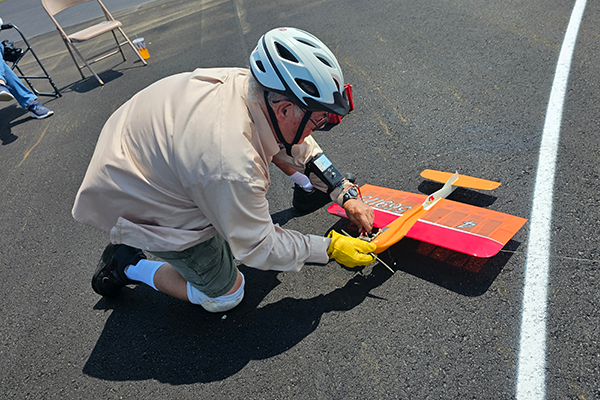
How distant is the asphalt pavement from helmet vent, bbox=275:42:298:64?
145cm

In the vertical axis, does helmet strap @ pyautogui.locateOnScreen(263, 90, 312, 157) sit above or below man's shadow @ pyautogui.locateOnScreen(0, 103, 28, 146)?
above

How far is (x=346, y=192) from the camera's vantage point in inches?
104

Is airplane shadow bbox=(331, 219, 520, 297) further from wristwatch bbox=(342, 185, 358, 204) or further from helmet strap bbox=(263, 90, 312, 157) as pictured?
helmet strap bbox=(263, 90, 312, 157)

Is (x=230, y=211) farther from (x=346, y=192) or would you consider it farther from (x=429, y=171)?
(x=429, y=171)

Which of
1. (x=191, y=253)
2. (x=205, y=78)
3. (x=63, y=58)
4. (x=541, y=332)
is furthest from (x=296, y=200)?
(x=63, y=58)

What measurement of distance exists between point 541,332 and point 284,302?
1498 millimetres

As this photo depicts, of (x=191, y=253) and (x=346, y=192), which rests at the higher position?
(x=191, y=253)

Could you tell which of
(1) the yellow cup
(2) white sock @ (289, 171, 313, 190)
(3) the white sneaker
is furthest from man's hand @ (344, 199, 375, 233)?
(1) the yellow cup

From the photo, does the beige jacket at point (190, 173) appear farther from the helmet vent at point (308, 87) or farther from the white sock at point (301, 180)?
the white sock at point (301, 180)

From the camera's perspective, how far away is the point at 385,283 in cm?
257

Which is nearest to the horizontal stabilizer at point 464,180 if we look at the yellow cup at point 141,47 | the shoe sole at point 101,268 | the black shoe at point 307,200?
the black shoe at point 307,200

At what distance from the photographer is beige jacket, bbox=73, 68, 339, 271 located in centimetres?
180

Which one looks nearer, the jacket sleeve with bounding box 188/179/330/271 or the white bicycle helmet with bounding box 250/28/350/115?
the jacket sleeve with bounding box 188/179/330/271

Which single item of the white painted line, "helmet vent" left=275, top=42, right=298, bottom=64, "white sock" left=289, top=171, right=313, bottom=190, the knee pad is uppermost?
"helmet vent" left=275, top=42, right=298, bottom=64
